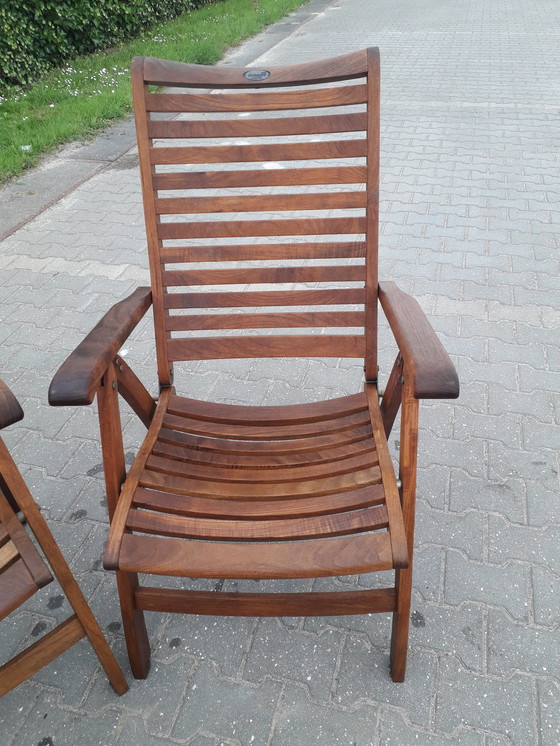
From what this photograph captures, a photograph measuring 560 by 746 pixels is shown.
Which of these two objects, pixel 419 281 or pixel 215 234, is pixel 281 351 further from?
pixel 419 281

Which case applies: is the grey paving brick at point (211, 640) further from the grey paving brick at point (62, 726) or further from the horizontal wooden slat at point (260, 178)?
the horizontal wooden slat at point (260, 178)

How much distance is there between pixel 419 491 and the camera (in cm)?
218

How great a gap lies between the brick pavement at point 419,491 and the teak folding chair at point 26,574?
0.24 m

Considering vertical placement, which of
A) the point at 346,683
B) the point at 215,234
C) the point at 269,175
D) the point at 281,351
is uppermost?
the point at 269,175

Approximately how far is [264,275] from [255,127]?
43 cm

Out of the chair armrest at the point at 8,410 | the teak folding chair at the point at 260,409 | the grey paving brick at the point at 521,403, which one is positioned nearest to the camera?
the chair armrest at the point at 8,410

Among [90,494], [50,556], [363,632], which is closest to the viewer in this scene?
[50,556]

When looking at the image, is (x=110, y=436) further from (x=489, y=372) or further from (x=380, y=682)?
(x=489, y=372)

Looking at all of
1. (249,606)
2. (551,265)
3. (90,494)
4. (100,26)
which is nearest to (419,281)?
(551,265)

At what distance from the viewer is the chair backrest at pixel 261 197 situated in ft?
5.85

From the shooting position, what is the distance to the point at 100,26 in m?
7.84

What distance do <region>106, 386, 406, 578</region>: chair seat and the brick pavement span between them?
41 centimetres

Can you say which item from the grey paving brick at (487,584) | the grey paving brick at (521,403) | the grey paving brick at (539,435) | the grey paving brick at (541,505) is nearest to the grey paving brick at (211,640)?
the grey paving brick at (487,584)

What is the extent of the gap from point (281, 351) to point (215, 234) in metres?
0.41
